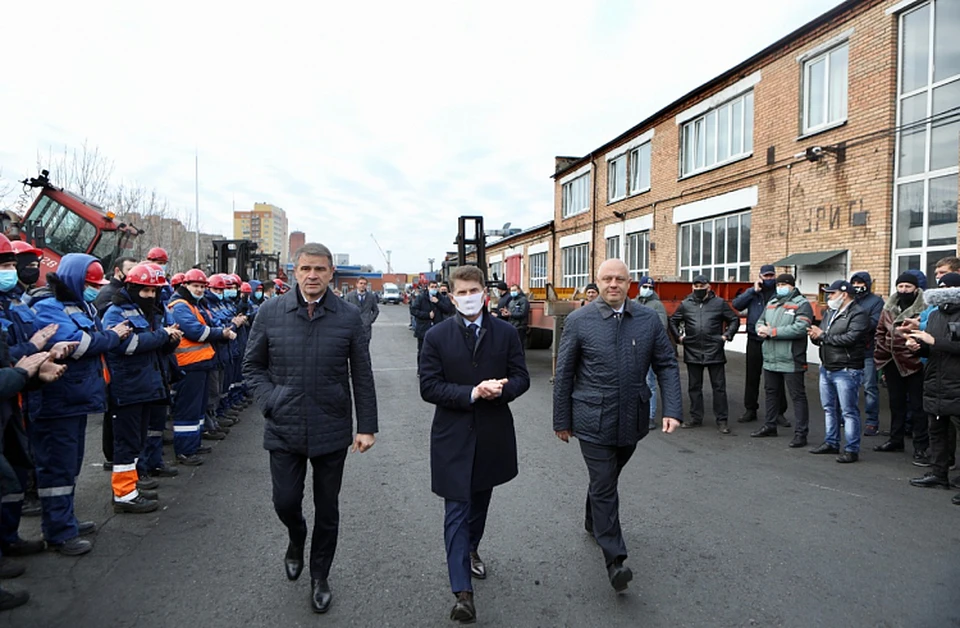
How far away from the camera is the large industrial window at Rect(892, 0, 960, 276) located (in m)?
10.5

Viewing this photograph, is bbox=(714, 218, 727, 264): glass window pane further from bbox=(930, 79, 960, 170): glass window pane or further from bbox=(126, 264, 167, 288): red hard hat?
bbox=(126, 264, 167, 288): red hard hat

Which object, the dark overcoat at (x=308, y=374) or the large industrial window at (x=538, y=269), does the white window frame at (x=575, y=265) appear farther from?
the dark overcoat at (x=308, y=374)

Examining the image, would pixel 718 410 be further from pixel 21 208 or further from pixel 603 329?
pixel 21 208

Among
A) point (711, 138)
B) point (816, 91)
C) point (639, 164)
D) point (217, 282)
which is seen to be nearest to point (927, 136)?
point (816, 91)

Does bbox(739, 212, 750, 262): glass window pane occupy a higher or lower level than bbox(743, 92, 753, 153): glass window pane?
lower

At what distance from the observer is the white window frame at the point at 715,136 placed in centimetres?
1566

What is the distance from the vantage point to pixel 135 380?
16.7 feet

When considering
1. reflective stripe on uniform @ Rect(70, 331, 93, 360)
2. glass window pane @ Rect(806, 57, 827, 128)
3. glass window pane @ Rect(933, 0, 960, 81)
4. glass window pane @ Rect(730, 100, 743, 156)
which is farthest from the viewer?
glass window pane @ Rect(730, 100, 743, 156)

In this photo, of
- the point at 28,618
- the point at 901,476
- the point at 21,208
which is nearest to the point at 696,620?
the point at 28,618

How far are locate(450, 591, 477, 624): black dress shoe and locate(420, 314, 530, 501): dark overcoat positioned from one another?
50cm

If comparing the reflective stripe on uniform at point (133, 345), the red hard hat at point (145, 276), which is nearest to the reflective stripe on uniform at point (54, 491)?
the reflective stripe on uniform at point (133, 345)

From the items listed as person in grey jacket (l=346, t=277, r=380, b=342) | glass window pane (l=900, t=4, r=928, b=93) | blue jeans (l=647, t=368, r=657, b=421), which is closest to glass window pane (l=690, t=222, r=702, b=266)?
glass window pane (l=900, t=4, r=928, b=93)

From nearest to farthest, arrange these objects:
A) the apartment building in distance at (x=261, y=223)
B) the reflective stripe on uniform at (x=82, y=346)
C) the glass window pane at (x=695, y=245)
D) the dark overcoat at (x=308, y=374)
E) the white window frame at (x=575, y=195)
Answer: the dark overcoat at (x=308, y=374)
the reflective stripe on uniform at (x=82, y=346)
the glass window pane at (x=695, y=245)
the white window frame at (x=575, y=195)
the apartment building in distance at (x=261, y=223)

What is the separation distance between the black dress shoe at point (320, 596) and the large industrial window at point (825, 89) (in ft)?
43.3
